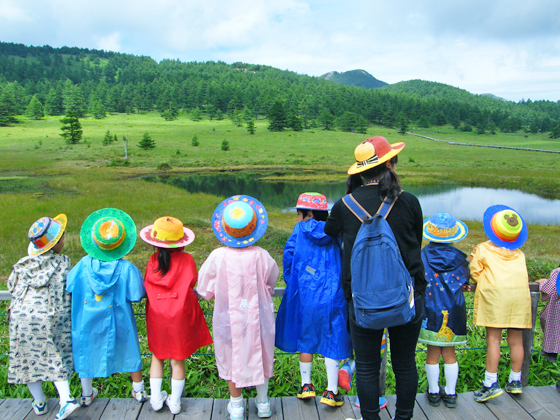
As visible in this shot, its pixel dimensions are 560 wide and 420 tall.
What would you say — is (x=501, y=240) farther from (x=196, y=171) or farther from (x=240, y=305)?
(x=196, y=171)

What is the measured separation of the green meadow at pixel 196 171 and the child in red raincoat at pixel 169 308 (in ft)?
2.21

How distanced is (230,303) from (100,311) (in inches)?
36.4

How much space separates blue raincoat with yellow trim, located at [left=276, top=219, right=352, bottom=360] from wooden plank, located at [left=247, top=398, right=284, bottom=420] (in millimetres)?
399

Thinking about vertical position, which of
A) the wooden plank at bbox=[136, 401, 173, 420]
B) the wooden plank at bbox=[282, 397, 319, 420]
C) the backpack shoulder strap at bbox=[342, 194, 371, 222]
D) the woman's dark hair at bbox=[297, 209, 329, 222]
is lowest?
the wooden plank at bbox=[136, 401, 173, 420]

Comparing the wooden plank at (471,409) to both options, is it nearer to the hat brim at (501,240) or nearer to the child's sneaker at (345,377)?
the child's sneaker at (345,377)

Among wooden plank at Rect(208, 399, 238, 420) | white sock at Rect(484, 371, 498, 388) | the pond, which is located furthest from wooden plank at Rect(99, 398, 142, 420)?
the pond

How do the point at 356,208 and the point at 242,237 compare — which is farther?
the point at 242,237

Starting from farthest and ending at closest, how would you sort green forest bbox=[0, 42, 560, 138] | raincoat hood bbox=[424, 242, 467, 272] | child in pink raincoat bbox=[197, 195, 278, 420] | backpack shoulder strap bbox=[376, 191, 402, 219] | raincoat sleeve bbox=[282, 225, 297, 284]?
green forest bbox=[0, 42, 560, 138], raincoat sleeve bbox=[282, 225, 297, 284], raincoat hood bbox=[424, 242, 467, 272], child in pink raincoat bbox=[197, 195, 278, 420], backpack shoulder strap bbox=[376, 191, 402, 219]

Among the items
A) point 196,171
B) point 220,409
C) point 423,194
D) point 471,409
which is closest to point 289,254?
point 220,409

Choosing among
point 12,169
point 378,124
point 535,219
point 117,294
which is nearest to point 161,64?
point 378,124

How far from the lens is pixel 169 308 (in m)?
2.84

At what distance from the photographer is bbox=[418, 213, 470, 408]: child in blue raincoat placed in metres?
2.91

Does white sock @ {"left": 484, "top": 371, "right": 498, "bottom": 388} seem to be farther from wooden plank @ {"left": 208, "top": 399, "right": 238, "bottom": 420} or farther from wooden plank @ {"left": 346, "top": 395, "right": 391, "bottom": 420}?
wooden plank @ {"left": 208, "top": 399, "right": 238, "bottom": 420}

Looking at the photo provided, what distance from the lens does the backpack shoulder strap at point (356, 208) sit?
234 cm
